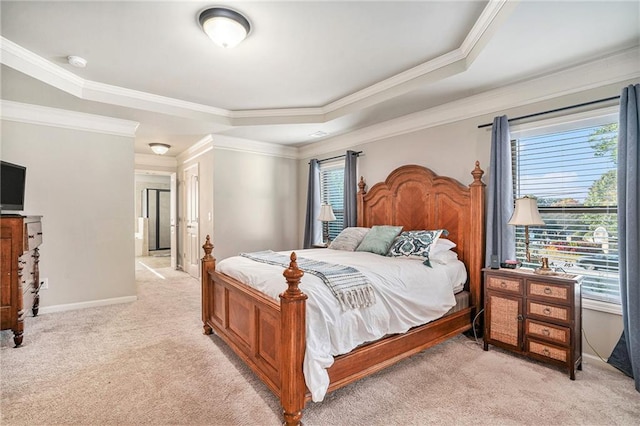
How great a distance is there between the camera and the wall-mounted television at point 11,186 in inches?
115

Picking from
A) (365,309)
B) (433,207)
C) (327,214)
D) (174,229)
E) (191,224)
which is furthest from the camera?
(174,229)

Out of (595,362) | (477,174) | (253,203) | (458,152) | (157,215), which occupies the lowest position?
(595,362)

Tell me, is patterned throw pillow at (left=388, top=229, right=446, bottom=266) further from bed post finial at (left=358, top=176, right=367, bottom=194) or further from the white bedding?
bed post finial at (left=358, top=176, right=367, bottom=194)

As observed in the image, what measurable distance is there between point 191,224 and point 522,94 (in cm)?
568

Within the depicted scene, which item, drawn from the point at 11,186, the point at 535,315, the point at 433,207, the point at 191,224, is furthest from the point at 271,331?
the point at 191,224

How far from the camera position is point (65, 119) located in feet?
12.8

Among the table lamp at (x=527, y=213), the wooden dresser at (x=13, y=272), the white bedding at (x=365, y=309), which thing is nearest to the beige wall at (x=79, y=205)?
the wooden dresser at (x=13, y=272)

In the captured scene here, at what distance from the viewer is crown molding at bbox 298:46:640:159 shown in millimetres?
2482

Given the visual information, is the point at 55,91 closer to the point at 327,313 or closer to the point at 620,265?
the point at 327,313

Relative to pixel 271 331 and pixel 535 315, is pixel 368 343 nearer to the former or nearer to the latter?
pixel 271 331

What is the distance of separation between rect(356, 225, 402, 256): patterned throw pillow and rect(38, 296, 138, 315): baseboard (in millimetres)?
3370

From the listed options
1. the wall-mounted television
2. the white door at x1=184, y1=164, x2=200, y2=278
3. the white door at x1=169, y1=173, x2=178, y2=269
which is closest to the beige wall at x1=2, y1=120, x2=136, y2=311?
the wall-mounted television

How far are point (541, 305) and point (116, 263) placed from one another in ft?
16.5

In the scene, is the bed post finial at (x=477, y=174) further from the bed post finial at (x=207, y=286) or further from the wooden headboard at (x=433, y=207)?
the bed post finial at (x=207, y=286)
